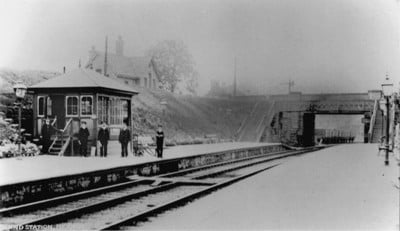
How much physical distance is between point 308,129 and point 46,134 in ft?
65.0

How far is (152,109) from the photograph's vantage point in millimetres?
17797

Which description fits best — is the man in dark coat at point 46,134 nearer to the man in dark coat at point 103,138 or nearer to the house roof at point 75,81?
the house roof at point 75,81

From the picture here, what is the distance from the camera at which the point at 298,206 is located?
258 inches

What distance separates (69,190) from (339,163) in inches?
258

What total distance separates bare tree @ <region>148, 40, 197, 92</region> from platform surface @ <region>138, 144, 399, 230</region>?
3.31m

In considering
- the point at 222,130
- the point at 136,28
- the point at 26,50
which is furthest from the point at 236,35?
the point at 222,130

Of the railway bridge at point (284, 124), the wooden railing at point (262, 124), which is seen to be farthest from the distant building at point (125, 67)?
the wooden railing at point (262, 124)

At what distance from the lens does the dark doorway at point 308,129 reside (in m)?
28.5

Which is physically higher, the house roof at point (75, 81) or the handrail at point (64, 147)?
the house roof at point (75, 81)

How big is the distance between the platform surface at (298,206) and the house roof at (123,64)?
4381 mm

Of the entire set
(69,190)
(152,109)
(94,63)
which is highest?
(94,63)

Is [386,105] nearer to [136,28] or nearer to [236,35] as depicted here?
[236,35]

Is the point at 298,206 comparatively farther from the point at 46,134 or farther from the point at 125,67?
the point at 46,134

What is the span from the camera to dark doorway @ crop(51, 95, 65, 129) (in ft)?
42.7
